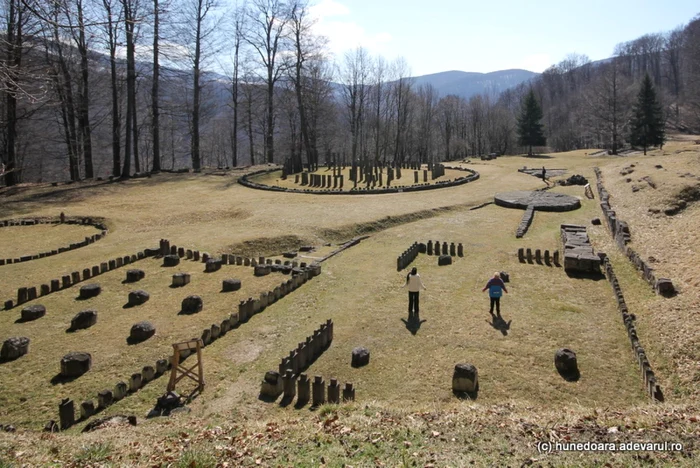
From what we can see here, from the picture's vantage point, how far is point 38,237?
2133cm

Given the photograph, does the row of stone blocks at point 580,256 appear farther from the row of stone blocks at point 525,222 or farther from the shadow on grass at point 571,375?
the shadow on grass at point 571,375

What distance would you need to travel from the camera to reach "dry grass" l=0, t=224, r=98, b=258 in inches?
758

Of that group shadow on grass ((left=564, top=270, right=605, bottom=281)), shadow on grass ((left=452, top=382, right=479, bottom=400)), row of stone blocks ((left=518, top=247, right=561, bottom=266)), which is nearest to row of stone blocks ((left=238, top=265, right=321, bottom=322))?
shadow on grass ((left=452, top=382, right=479, bottom=400))

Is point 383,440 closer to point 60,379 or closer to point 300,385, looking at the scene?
point 300,385

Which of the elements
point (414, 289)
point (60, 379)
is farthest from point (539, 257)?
point (60, 379)

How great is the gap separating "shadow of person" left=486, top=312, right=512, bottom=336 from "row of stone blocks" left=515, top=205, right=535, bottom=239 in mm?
9479

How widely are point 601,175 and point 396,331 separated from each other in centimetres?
3069

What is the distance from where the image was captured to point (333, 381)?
27.3ft

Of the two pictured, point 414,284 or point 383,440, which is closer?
point 383,440

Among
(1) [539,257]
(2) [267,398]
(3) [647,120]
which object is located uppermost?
(3) [647,120]

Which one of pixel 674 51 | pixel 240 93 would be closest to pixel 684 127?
pixel 674 51

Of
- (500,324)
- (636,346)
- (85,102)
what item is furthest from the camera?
(85,102)

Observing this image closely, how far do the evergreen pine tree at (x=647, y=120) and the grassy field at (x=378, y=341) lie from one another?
36508mm

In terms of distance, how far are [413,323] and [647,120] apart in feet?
174
